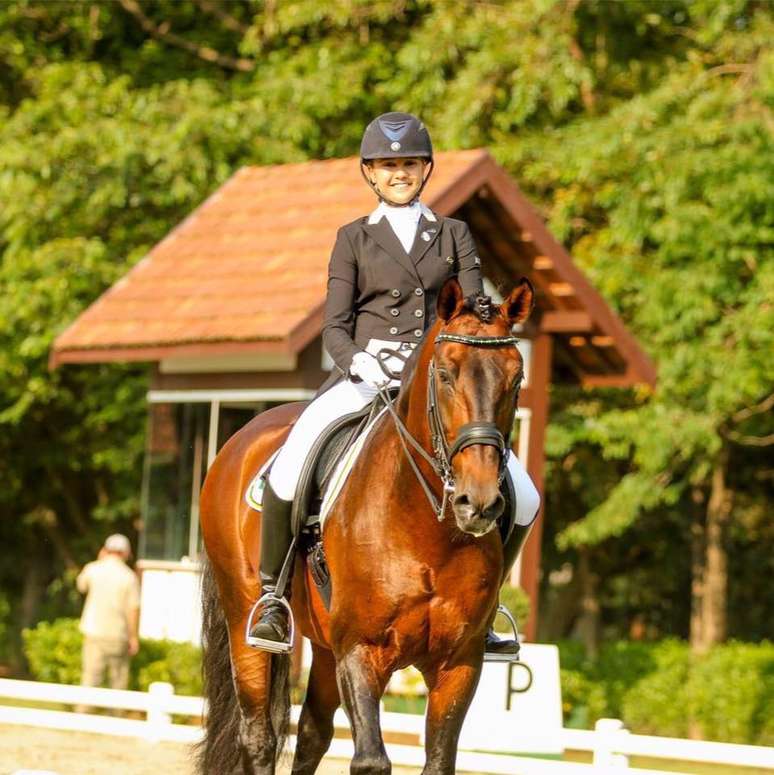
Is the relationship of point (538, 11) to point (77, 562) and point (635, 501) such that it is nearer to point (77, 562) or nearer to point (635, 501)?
point (635, 501)

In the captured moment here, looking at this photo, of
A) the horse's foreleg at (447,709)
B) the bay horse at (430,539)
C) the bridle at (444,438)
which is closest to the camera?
the bridle at (444,438)

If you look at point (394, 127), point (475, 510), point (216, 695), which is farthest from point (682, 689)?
point (475, 510)

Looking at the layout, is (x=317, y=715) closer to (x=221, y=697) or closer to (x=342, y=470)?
(x=221, y=697)

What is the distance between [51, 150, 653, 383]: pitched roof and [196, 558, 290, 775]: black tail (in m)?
7.07

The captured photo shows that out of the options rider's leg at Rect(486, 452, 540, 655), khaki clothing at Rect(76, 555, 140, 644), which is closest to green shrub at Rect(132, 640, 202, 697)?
khaki clothing at Rect(76, 555, 140, 644)

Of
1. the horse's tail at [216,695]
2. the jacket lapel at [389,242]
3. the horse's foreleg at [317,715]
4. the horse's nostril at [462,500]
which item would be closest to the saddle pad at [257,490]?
the horse's foreleg at [317,715]

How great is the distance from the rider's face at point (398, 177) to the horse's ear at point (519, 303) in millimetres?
1268

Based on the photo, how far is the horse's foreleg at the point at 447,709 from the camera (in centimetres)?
676

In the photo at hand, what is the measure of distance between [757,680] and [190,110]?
9791 millimetres

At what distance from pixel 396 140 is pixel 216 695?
310 centimetres

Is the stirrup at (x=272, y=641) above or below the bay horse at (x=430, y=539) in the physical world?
below

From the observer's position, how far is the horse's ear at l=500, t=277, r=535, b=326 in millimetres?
6309

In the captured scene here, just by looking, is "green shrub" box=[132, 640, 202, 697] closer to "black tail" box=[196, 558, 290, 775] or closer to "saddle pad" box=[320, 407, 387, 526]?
"black tail" box=[196, 558, 290, 775]

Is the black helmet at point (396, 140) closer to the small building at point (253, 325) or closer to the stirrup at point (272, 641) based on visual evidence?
the stirrup at point (272, 641)
